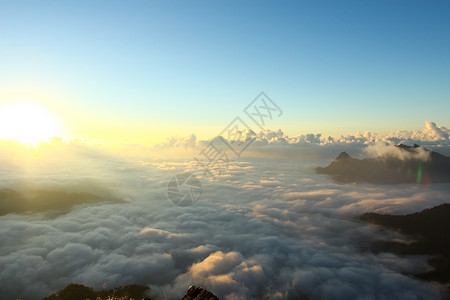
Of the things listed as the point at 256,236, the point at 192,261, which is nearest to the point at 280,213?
the point at 256,236

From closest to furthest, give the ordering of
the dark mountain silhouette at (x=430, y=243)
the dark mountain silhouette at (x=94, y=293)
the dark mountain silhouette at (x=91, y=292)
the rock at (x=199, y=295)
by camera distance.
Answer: the rock at (x=199, y=295) < the dark mountain silhouette at (x=94, y=293) < the dark mountain silhouette at (x=91, y=292) < the dark mountain silhouette at (x=430, y=243)

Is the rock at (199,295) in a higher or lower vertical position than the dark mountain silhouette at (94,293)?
higher

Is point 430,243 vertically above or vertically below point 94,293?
below

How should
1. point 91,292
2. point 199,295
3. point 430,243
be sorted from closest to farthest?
point 199,295, point 91,292, point 430,243

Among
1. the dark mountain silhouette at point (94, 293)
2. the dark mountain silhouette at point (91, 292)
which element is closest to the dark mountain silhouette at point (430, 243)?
the dark mountain silhouette at point (94, 293)

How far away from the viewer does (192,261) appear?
10794 centimetres

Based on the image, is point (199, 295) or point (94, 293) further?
point (94, 293)

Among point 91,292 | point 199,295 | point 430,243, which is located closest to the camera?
point 199,295

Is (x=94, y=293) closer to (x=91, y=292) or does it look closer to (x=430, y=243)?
(x=91, y=292)

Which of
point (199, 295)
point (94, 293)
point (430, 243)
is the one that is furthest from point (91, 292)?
point (430, 243)

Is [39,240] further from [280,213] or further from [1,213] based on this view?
[280,213]

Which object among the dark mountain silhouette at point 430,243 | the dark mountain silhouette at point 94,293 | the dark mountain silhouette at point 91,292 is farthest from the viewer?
the dark mountain silhouette at point 430,243

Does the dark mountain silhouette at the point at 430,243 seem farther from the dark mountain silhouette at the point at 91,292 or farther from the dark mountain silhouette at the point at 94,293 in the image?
the dark mountain silhouette at the point at 91,292

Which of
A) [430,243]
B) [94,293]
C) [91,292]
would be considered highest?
[91,292]
